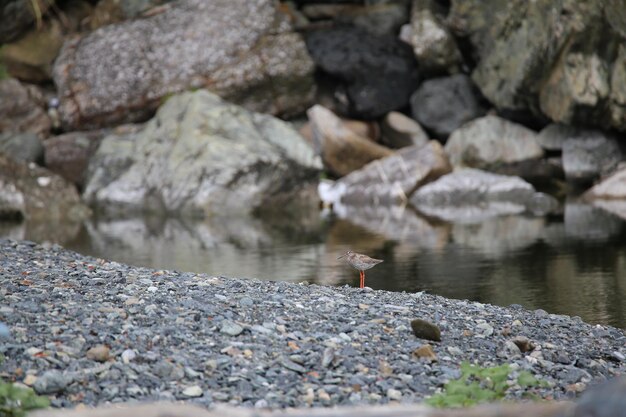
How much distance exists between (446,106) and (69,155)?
8.72 m

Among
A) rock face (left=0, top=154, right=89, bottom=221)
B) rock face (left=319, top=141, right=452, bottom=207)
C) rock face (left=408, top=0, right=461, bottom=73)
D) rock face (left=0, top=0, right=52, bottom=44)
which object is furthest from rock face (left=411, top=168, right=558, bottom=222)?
rock face (left=0, top=0, right=52, bottom=44)

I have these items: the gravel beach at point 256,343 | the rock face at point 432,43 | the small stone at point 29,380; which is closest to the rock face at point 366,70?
the rock face at point 432,43

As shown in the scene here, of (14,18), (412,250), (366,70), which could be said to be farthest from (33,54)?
(412,250)

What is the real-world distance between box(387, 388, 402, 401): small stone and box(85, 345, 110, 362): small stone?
4.92 ft

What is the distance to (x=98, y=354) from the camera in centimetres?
487

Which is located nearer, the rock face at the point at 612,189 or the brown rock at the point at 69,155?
the rock face at the point at 612,189

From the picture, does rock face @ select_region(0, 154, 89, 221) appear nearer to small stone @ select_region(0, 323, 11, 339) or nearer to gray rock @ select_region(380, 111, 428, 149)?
gray rock @ select_region(380, 111, 428, 149)

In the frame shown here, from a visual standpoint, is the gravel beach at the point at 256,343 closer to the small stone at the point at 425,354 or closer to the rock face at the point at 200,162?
the small stone at the point at 425,354

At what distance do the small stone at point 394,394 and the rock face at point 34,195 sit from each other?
44.9 feet

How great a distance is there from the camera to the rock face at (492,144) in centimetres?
1986

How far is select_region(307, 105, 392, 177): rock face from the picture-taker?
19.9 meters

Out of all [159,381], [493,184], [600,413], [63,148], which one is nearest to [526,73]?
[493,184]

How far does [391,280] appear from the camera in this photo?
948 cm

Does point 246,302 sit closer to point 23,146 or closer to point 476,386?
point 476,386
